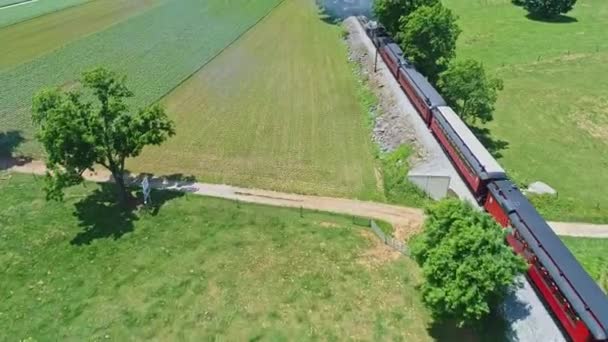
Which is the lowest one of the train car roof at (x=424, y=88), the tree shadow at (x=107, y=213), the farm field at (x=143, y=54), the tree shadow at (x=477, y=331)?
the tree shadow at (x=477, y=331)

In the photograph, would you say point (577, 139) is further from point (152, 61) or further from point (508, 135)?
point (152, 61)

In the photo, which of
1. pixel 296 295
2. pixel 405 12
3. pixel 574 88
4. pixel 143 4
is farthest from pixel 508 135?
pixel 143 4

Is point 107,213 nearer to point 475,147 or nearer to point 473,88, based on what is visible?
point 475,147

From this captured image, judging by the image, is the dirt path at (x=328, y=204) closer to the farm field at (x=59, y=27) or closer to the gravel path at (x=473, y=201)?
the gravel path at (x=473, y=201)

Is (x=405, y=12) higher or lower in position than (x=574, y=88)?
higher

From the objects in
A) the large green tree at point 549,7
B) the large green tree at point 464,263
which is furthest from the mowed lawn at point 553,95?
the large green tree at point 464,263

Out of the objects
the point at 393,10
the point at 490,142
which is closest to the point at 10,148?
the point at 490,142

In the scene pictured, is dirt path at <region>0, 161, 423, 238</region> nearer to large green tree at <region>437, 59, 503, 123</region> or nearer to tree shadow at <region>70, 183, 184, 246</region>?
tree shadow at <region>70, 183, 184, 246</region>

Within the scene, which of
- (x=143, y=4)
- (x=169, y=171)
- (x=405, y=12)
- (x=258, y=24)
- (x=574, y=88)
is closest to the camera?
(x=169, y=171)

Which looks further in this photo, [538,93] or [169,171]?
[538,93]
